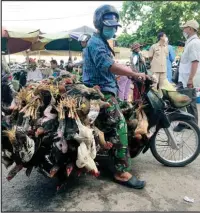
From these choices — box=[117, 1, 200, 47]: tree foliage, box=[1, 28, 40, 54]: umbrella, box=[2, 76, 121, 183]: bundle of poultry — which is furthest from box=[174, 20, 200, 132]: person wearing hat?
box=[117, 1, 200, 47]: tree foliage

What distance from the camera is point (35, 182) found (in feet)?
10.0

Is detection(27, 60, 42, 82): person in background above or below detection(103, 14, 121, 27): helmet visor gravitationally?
below

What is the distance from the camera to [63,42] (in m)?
11.7

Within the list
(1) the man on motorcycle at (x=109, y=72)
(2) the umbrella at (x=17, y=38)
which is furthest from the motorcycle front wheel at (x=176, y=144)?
(2) the umbrella at (x=17, y=38)

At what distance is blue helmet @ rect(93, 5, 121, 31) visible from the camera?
275cm

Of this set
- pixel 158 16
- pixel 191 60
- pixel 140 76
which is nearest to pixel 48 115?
pixel 140 76

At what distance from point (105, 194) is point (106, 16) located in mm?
1803

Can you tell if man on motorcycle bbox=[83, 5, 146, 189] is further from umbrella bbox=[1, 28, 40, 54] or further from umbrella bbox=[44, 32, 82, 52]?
umbrella bbox=[44, 32, 82, 52]

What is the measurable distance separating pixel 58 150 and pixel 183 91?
7.93 ft

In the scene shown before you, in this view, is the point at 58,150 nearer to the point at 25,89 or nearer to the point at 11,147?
the point at 11,147

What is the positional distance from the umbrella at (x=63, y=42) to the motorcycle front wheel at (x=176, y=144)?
26.0 feet

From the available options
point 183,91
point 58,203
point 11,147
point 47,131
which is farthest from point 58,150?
point 183,91

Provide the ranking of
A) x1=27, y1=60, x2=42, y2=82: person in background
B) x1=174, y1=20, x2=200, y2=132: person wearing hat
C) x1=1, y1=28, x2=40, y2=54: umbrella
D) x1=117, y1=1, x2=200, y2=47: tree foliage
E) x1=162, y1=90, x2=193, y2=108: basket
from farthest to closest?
x1=117, y1=1, x2=200, y2=47: tree foliage < x1=27, y1=60, x2=42, y2=82: person in background < x1=1, y1=28, x2=40, y2=54: umbrella < x1=174, y1=20, x2=200, y2=132: person wearing hat < x1=162, y1=90, x2=193, y2=108: basket

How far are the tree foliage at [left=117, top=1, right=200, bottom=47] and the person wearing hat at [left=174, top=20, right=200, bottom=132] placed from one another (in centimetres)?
926
